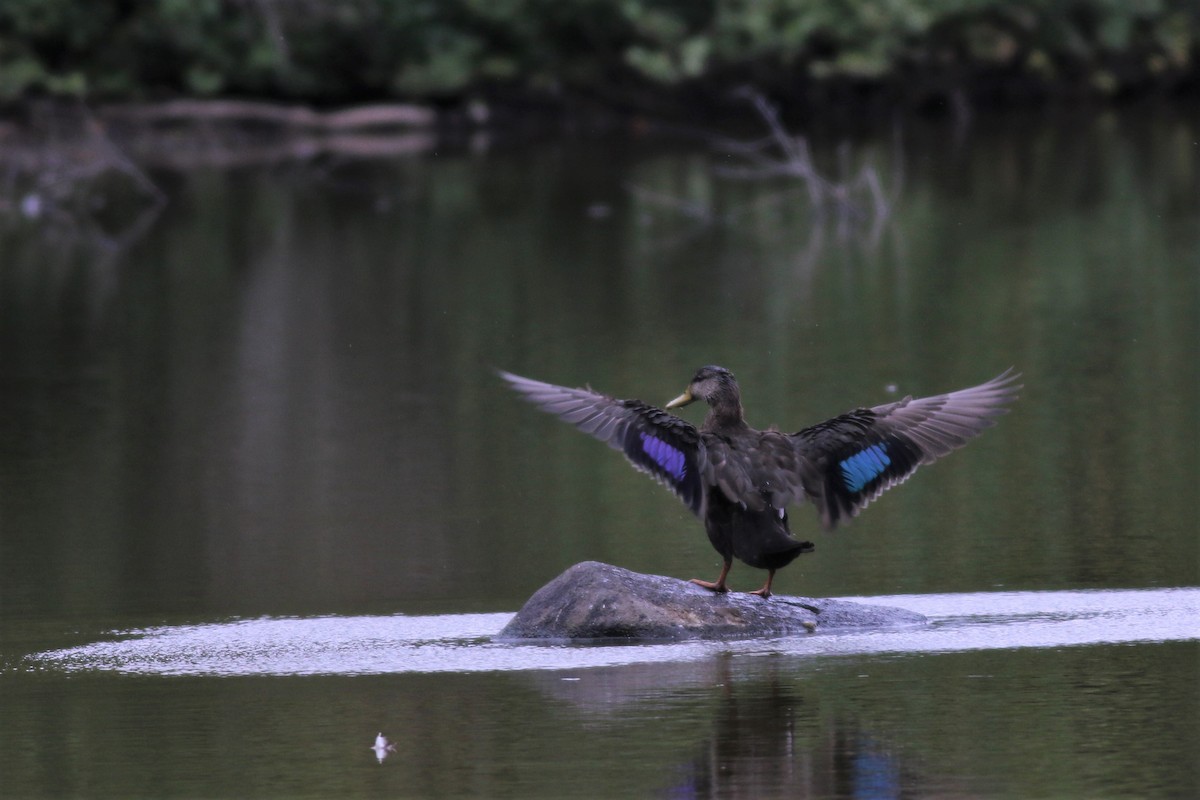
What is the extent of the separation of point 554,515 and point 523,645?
2.37 meters

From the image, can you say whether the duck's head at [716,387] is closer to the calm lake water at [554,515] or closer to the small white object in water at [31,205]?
the calm lake water at [554,515]

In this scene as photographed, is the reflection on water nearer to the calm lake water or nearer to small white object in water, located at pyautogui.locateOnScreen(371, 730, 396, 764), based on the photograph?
the calm lake water

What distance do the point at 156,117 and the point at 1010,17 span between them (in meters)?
14.1

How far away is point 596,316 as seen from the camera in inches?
626

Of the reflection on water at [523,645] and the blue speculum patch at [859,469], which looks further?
the blue speculum patch at [859,469]

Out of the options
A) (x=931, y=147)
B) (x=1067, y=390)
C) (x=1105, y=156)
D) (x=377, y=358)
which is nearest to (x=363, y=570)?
(x=1067, y=390)

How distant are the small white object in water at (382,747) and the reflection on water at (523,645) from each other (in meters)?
0.83

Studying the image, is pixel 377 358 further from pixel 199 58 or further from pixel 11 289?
pixel 199 58

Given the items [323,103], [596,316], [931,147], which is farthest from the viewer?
[323,103]

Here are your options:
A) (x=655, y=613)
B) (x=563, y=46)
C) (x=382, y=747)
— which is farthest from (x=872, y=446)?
(x=563, y=46)

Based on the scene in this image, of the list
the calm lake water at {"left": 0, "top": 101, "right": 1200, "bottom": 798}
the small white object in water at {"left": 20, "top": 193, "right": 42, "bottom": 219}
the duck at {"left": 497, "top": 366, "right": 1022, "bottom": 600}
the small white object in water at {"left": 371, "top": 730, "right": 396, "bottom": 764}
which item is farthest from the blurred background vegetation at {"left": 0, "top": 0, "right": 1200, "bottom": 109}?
the small white object in water at {"left": 371, "top": 730, "right": 396, "bottom": 764}

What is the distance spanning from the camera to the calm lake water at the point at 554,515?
19.8 ft

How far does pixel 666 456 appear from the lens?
7.33 meters

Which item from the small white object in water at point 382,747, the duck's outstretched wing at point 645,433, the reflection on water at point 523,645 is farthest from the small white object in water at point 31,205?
the small white object in water at point 382,747
